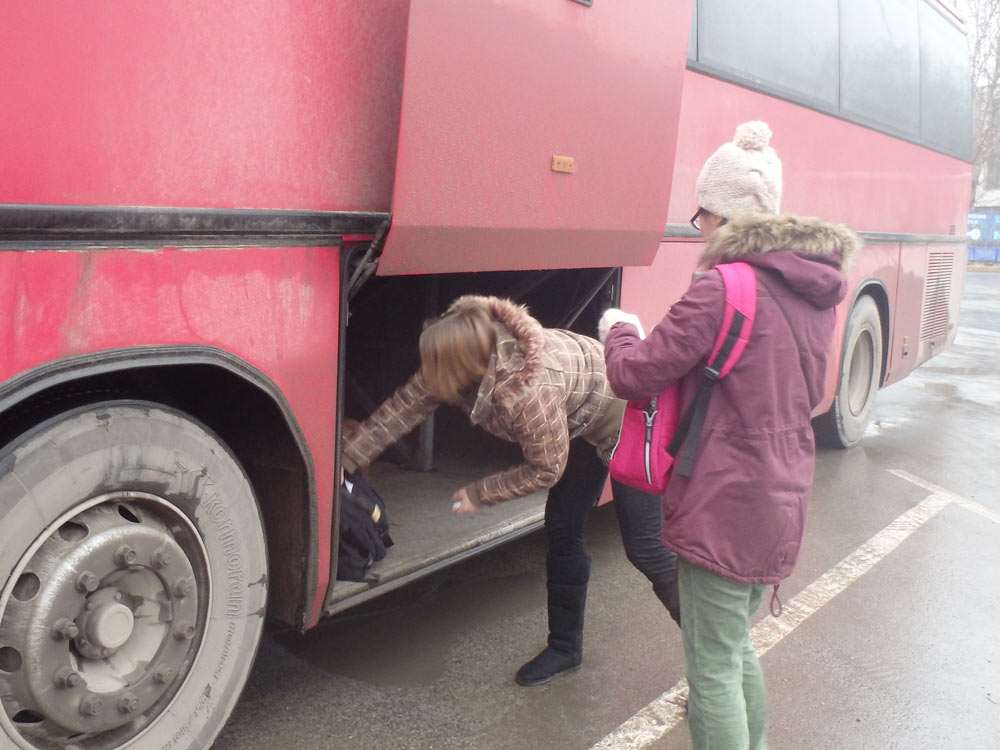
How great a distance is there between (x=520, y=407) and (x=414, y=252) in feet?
1.63

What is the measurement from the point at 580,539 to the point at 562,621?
293 mm

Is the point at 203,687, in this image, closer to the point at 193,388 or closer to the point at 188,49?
the point at 193,388

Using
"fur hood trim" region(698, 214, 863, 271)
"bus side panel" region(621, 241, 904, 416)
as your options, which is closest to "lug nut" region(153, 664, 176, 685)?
"fur hood trim" region(698, 214, 863, 271)

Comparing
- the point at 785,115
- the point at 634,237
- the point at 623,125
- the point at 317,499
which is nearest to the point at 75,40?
the point at 317,499

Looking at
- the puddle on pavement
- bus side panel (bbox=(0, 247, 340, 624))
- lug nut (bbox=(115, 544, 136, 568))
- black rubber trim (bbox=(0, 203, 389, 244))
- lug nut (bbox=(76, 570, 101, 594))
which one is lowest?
the puddle on pavement

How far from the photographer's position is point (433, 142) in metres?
2.51

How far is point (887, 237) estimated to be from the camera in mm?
6594

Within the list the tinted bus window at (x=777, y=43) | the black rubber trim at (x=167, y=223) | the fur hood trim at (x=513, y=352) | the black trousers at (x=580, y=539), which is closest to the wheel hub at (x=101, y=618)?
the black rubber trim at (x=167, y=223)

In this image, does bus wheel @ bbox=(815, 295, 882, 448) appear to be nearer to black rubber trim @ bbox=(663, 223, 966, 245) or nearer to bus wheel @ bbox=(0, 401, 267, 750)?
black rubber trim @ bbox=(663, 223, 966, 245)

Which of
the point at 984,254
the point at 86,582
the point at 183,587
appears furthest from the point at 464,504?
the point at 984,254

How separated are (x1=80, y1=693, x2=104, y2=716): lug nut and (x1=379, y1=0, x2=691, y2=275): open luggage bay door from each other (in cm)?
120

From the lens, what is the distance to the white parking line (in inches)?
115

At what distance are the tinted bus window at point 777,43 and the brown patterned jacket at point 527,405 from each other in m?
2.08

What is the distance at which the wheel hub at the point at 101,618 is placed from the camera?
1973mm
